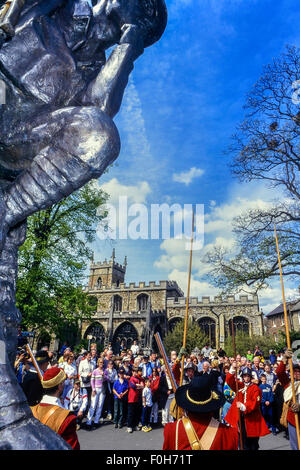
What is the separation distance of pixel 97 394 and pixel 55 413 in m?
7.11

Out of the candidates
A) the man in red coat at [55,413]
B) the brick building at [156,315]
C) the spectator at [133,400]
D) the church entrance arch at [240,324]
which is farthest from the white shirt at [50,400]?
the church entrance arch at [240,324]

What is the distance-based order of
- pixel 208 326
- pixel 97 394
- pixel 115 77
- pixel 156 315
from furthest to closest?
pixel 156 315, pixel 208 326, pixel 97 394, pixel 115 77

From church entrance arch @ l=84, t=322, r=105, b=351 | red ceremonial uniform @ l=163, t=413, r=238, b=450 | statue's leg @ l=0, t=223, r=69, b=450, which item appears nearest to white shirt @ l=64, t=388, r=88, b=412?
red ceremonial uniform @ l=163, t=413, r=238, b=450

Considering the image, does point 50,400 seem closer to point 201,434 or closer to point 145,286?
point 201,434

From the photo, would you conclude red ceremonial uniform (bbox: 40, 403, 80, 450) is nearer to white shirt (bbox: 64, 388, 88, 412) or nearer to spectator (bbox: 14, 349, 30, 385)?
spectator (bbox: 14, 349, 30, 385)

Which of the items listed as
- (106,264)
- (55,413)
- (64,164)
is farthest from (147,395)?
(106,264)

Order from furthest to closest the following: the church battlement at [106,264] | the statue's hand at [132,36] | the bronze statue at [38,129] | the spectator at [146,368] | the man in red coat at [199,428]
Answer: the church battlement at [106,264], the spectator at [146,368], the statue's hand at [132,36], the man in red coat at [199,428], the bronze statue at [38,129]

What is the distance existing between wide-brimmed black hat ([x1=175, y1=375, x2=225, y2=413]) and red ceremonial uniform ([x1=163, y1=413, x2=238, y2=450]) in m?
0.07

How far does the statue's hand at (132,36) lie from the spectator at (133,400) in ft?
29.2

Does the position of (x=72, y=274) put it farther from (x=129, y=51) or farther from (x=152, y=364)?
(x=129, y=51)

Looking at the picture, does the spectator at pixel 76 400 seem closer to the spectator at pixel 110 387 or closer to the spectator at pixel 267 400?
the spectator at pixel 110 387

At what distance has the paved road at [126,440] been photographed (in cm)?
670

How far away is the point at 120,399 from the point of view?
905 cm

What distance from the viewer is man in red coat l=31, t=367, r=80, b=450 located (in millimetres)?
2668
